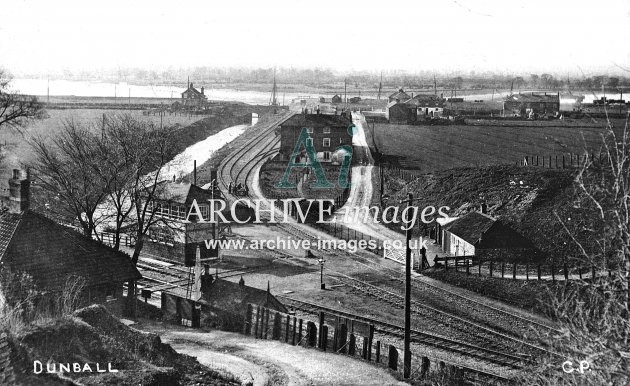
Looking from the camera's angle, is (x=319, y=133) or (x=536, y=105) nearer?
(x=319, y=133)

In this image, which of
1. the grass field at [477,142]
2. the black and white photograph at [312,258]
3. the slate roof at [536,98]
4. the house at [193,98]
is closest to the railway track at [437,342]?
the black and white photograph at [312,258]

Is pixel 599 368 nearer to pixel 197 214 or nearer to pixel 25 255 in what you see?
pixel 25 255

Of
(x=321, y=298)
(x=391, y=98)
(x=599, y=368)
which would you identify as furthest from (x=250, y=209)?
(x=391, y=98)

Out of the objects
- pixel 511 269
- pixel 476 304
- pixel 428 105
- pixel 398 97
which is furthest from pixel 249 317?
pixel 428 105

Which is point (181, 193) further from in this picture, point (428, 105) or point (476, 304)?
point (428, 105)

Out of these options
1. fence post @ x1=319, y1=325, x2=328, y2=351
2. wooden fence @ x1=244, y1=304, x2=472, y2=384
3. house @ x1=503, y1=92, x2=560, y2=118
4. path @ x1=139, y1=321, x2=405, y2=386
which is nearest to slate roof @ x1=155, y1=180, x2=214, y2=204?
wooden fence @ x1=244, y1=304, x2=472, y2=384

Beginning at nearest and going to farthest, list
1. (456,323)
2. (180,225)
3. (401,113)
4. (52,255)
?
(52,255) < (456,323) < (180,225) < (401,113)
